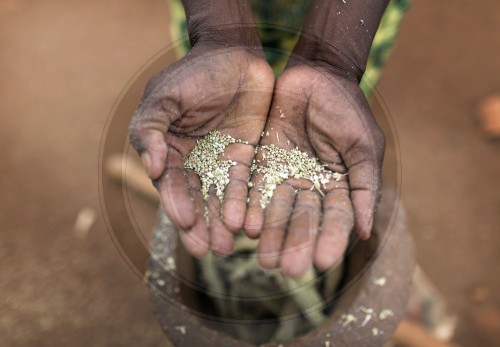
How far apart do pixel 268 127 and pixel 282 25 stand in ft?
1.16

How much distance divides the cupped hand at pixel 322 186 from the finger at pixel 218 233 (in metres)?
0.06

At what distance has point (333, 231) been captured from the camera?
42.4 inches

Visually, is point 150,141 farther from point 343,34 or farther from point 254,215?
point 343,34

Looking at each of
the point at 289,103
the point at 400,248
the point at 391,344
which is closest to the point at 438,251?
the point at 391,344

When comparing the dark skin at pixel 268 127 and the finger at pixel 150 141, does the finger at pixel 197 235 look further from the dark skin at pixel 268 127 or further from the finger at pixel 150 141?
the finger at pixel 150 141

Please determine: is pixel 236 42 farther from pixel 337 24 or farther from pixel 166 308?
pixel 166 308

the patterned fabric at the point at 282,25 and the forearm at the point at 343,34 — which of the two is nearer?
the forearm at the point at 343,34

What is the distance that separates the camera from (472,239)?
223cm

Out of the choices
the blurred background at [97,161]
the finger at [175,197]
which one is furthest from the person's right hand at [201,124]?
the blurred background at [97,161]

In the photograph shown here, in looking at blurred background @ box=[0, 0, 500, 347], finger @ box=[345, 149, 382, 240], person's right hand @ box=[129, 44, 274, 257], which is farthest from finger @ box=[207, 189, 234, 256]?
blurred background @ box=[0, 0, 500, 347]

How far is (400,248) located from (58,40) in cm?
221

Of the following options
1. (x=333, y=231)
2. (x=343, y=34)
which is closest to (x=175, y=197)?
(x=333, y=231)

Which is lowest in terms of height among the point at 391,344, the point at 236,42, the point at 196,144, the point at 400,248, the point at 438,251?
the point at 391,344

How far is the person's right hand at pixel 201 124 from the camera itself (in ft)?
3.38
